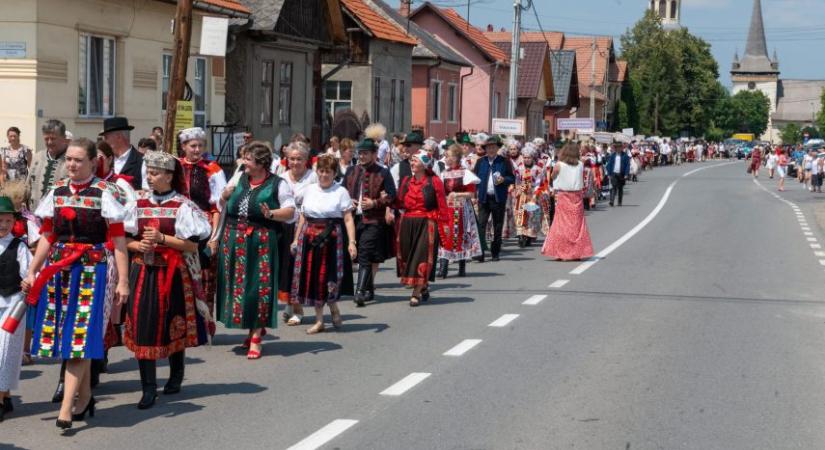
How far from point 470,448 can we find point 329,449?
29.6 inches

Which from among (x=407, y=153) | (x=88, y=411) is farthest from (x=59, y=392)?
(x=407, y=153)

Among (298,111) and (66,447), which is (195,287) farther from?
(298,111)

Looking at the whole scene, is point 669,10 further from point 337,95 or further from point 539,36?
point 337,95

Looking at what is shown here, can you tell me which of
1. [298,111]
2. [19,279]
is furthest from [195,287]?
[298,111]

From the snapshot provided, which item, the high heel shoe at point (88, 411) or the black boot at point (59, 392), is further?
the black boot at point (59, 392)

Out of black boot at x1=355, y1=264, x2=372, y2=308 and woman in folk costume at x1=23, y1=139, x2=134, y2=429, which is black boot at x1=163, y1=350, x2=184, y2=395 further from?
black boot at x1=355, y1=264, x2=372, y2=308

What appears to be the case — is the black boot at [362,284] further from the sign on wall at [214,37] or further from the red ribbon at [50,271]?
the red ribbon at [50,271]

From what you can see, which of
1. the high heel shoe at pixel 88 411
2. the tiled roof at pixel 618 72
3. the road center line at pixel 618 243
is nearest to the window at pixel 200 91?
the road center line at pixel 618 243

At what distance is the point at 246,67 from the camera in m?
29.2

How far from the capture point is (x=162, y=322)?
25.7 ft

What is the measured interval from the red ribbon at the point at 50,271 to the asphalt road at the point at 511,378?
76 cm

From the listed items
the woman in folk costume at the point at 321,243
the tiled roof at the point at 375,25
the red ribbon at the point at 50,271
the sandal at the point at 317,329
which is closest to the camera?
the red ribbon at the point at 50,271

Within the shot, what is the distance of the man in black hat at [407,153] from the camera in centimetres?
1435

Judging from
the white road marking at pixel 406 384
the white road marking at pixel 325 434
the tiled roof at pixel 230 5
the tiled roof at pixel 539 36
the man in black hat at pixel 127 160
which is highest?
the tiled roof at pixel 539 36
